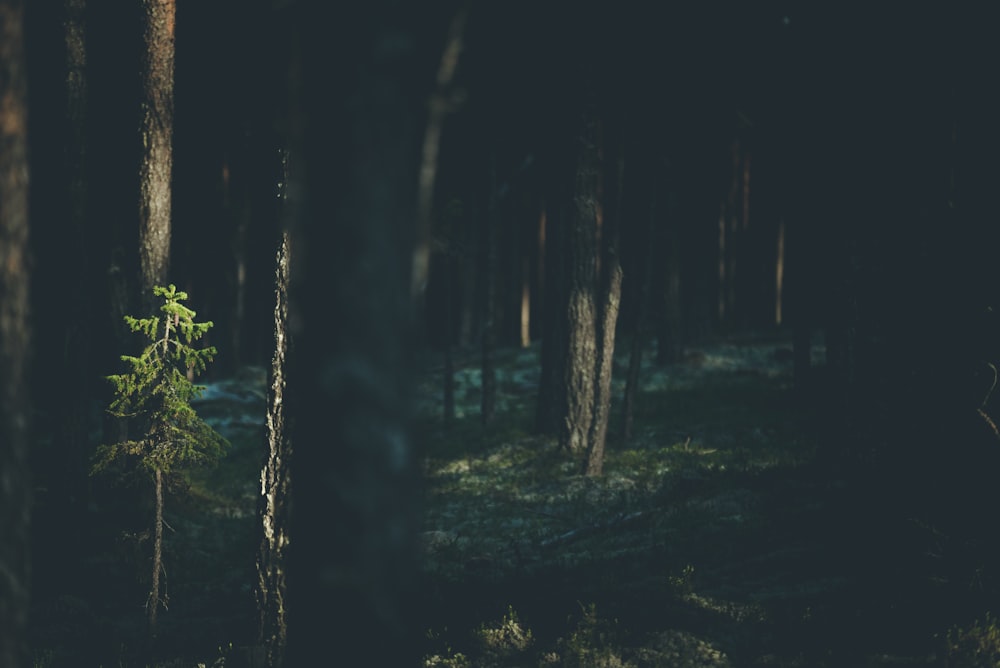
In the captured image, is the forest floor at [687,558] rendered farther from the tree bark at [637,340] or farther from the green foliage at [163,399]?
the green foliage at [163,399]

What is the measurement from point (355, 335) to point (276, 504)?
582cm

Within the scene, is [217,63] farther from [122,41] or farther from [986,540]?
[986,540]

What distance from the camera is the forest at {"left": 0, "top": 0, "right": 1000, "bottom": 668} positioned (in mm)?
4051

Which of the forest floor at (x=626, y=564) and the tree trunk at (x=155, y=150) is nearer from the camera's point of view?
the forest floor at (x=626, y=564)

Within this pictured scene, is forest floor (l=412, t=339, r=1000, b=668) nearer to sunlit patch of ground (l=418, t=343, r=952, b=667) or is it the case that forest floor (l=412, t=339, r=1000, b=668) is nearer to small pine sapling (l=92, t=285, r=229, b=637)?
sunlit patch of ground (l=418, t=343, r=952, b=667)

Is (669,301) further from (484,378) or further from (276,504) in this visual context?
(276,504)

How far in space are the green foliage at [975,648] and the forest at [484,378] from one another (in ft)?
0.13

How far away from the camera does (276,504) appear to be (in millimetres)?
9258

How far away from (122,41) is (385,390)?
20.3m

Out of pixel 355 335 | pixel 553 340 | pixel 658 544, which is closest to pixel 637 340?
pixel 553 340

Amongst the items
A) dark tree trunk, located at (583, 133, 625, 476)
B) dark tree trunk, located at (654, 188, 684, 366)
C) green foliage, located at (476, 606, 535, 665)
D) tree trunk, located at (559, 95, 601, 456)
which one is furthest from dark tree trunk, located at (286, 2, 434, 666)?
dark tree trunk, located at (654, 188, 684, 366)

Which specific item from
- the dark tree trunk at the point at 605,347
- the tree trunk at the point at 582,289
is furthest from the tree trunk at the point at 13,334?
the tree trunk at the point at 582,289

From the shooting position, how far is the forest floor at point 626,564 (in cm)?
891

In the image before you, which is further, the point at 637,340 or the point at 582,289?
the point at 637,340
